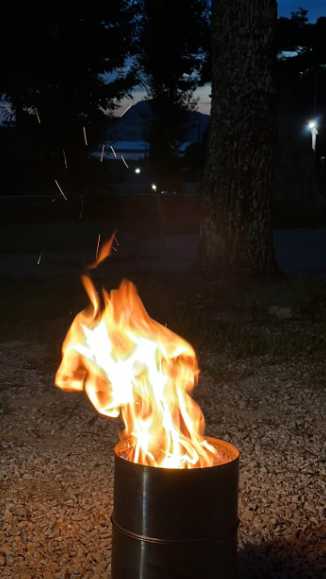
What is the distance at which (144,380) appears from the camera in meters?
3.17

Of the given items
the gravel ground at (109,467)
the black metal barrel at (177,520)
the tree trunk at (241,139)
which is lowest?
the gravel ground at (109,467)

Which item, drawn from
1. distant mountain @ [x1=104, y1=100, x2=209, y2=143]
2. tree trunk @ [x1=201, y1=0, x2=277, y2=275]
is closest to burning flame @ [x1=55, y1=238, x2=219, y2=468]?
tree trunk @ [x1=201, y1=0, x2=277, y2=275]

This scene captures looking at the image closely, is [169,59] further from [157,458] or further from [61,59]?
[157,458]

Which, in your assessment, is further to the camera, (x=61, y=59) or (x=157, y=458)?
(x=61, y=59)

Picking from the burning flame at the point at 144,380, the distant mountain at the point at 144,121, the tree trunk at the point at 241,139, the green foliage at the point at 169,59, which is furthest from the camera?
the distant mountain at the point at 144,121

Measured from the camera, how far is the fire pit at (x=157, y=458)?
8.98ft

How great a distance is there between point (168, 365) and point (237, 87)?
21.1 feet

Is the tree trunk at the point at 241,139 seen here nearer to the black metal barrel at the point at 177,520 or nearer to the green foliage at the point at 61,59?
the black metal barrel at the point at 177,520

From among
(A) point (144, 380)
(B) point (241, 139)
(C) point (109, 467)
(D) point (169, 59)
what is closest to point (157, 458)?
(A) point (144, 380)

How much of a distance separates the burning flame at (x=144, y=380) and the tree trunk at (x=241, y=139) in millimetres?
5892

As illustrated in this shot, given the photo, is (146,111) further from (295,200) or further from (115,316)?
(115,316)

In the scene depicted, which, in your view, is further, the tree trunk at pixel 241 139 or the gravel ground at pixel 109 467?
the tree trunk at pixel 241 139

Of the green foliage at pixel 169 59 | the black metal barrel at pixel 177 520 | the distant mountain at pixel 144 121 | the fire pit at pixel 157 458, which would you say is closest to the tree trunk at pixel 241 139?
the fire pit at pixel 157 458

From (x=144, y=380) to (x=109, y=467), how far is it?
139 cm
